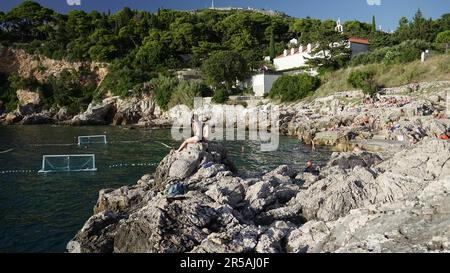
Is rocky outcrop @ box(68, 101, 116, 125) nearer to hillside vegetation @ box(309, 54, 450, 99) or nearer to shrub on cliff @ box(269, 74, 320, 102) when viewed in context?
shrub on cliff @ box(269, 74, 320, 102)

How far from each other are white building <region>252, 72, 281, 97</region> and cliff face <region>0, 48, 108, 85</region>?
3300 cm

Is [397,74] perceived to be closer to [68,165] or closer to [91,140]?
[91,140]

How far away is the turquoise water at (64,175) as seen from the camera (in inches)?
598

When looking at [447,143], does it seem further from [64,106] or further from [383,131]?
[64,106]

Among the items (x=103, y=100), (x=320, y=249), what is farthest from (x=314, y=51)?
(x=320, y=249)

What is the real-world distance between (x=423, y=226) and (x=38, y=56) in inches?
3471

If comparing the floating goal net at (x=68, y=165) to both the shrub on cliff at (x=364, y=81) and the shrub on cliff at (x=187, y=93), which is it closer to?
the shrub on cliff at (x=364, y=81)

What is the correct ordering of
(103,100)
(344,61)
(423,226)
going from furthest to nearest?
1. (103,100)
2. (344,61)
3. (423,226)

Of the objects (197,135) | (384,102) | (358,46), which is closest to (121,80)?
(358,46)

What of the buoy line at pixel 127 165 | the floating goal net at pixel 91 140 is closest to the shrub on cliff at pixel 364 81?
the buoy line at pixel 127 165

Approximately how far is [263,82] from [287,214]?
50.8m

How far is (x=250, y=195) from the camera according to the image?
14.1m

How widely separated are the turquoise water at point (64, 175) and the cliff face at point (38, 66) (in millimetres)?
35207

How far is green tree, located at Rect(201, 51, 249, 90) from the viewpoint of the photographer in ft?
203
